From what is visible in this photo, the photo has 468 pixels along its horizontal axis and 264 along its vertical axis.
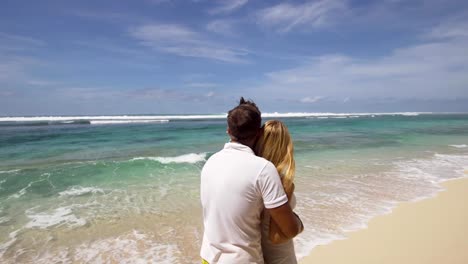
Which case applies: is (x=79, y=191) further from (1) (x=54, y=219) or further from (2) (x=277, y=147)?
(2) (x=277, y=147)

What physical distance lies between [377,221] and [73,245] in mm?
5372

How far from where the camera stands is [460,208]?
6137mm

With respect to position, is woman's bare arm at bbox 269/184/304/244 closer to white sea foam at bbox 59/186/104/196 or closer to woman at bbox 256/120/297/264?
woman at bbox 256/120/297/264

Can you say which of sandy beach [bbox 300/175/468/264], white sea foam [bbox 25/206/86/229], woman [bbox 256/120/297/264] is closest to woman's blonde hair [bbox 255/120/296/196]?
woman [bbox 256/120/297/264]

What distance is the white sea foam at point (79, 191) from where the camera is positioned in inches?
324

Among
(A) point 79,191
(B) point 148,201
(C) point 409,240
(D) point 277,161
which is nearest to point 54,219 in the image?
(B) point 148,201

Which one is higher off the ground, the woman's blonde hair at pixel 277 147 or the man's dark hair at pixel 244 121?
the man's dark hair at pixel 244 121

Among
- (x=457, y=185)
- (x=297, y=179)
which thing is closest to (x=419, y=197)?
(x=457, y=185)

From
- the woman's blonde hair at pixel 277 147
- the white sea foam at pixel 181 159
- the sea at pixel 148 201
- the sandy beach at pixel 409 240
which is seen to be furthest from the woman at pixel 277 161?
the white sea foam at pixel 181 159

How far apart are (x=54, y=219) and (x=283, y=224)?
6128mm

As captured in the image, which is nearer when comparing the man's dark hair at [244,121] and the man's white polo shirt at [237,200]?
the man's white polo shirt at [237,200]

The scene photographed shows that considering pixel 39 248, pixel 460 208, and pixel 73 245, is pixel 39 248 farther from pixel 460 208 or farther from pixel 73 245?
pixel 460 208

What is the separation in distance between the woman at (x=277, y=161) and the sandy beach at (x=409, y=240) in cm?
247

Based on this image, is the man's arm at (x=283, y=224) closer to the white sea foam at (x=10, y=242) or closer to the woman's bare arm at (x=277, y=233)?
the woman's bare arm at (x=277, y=233)
